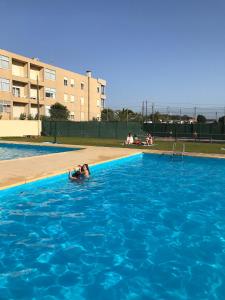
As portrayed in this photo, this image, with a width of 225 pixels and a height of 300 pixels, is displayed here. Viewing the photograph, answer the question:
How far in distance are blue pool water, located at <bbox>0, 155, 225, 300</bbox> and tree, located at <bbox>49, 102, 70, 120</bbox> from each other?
1400 inches

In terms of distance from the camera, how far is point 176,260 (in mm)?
6434

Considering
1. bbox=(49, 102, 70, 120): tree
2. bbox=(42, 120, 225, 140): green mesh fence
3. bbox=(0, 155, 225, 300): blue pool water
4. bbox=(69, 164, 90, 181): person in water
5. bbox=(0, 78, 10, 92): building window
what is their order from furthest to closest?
bbox=(49, 102, 70, 120): tree
bbox=(0, 78, 10, 92): building window
bbox=(42, 120, 225, 140): green mesh fence
bbox=(69, 164, 90, 181): person in water
bbox=(0, 155, 225, 300): blue pool water

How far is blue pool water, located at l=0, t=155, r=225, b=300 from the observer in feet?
17.8

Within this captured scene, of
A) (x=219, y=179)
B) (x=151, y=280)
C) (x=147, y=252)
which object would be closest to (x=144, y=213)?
(x=147, y=252)

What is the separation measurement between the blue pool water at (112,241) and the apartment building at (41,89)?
3456 cm

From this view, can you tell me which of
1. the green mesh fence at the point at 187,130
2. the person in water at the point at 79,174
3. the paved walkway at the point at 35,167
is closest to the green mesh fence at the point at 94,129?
the green mesh fence at the point at 187,130

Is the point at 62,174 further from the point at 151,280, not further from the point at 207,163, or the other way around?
the point at 207,163

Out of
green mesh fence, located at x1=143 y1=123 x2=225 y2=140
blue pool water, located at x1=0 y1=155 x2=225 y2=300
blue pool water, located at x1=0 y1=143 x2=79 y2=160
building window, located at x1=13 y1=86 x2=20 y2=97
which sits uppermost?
building window, located at x1=13 y1=86 x2=20 y2=97

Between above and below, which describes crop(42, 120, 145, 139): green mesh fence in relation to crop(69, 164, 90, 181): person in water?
above

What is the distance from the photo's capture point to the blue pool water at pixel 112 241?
5422mm

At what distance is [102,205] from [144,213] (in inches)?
57.4

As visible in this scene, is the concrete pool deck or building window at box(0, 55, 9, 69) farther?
building window at box(0, 55, 9, 69)

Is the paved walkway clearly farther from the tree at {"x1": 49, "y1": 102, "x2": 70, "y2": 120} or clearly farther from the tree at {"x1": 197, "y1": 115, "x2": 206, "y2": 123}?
the tree at {"x1": 49, "y1": 102, "x2": 70, "y2": 120}

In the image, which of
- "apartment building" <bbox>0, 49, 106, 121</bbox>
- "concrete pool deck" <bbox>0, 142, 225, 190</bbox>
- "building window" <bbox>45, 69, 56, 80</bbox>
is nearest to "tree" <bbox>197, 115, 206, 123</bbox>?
"concrete pool deck" <bbox>0, 142, 225, 190</bbox>
